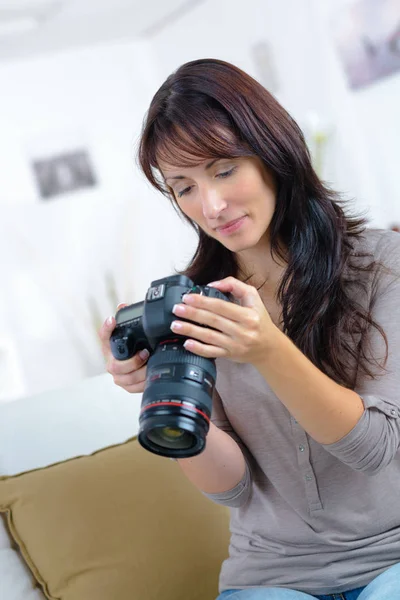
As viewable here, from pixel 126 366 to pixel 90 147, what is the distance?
15.1 feet

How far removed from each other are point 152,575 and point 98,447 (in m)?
0.32

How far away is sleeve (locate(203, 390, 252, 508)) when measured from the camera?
1.25 metres

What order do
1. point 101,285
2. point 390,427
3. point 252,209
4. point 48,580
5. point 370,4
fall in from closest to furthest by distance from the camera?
point 390,427, point 252,209, point 48,580, point 370,4, point 101,285

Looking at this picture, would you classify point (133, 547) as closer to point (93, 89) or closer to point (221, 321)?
point (221, 321)

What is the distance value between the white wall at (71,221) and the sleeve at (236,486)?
386 cm

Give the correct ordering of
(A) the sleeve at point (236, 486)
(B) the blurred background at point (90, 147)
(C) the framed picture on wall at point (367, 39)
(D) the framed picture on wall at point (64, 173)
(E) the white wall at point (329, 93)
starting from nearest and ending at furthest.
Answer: (A) the sleeve at point (236, 486) < (C) the framed picture on wall at point (367, 39) < (E) the white wall at point (329, 93) < (B) the blurred background at point (90, 147) < (D) the framed picture on wall at point (64, 173)

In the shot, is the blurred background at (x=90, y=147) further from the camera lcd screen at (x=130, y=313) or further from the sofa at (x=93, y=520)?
the camera lcd screen at (x=130, y=313)

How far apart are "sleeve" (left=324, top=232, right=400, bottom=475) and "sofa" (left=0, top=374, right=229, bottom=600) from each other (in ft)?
1.49

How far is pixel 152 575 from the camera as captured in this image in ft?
4.47

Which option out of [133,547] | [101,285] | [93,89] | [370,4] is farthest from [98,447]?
[93,89]

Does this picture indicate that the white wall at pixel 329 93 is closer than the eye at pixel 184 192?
No

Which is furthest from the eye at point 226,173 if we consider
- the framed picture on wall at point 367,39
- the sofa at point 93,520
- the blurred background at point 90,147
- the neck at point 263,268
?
the blurred background at point 90,147

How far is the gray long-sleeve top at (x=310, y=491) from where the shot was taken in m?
→ 1.14

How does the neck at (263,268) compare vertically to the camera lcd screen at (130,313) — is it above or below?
below
